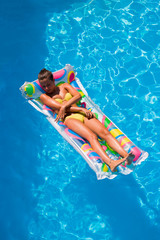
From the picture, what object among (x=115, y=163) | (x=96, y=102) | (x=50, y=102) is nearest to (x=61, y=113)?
(x=50, y=102)

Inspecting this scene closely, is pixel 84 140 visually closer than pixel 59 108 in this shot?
Yes

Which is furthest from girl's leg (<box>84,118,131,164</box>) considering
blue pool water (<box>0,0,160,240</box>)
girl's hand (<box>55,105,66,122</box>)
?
blue pool water (<box>0,0,160,240</box>)

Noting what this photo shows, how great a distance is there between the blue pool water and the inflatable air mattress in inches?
32.7

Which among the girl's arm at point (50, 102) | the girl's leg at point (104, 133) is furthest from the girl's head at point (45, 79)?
the girl's leg at point (104, 133)

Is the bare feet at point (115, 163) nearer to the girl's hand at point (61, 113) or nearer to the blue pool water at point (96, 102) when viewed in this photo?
the girl's hand at point (61, 113)

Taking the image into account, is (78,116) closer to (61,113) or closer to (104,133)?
(61,113)

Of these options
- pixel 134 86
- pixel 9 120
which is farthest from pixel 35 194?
pixel 134 86

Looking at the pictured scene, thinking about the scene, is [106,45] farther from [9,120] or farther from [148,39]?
[9,120]

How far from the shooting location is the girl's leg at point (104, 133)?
4287 mm

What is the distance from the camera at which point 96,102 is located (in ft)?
19.4

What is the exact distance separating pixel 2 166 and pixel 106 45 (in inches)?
136

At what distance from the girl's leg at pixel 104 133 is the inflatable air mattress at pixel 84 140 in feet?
0.59

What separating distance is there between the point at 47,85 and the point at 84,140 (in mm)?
1073

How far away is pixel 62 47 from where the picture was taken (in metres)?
6.65
